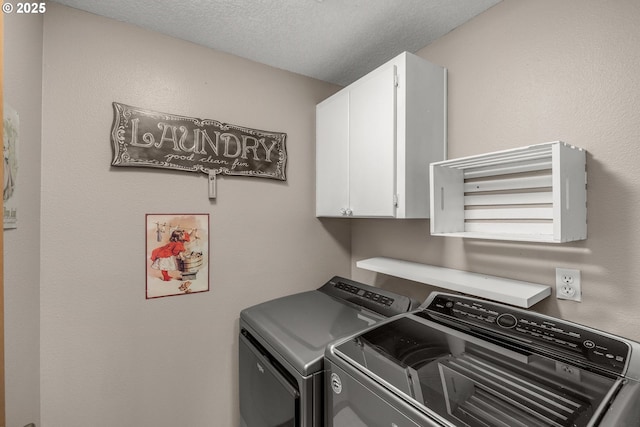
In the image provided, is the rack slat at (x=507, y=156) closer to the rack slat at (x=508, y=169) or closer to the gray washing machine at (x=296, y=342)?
the rack slat at (x=508, y=169)

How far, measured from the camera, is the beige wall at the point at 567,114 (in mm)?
1060

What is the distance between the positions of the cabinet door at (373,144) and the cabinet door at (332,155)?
0.19 ft

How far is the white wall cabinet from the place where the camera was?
1483 mm

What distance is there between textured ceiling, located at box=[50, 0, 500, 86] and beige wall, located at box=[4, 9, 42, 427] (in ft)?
1.48

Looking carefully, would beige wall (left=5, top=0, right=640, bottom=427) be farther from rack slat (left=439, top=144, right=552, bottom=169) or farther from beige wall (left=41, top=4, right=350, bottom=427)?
rack slat (left=439, top=144, right=552, bottom=169)

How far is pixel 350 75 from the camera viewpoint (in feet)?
6.94

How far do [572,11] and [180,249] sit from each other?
218cm

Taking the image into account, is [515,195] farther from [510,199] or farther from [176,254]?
[176,254]

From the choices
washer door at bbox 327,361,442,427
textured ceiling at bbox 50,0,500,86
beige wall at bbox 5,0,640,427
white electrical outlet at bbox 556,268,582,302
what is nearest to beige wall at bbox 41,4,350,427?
beige wall at bbox 5,0,640,427

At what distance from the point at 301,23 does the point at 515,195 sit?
1.39 metres

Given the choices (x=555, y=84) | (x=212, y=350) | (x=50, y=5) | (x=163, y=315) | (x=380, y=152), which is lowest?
(x=212, y=350)

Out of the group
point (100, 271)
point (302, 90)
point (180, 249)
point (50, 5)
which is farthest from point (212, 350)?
point (50, 5)

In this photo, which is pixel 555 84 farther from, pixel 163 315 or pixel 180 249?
pixel 163 315

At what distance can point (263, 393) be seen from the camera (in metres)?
1.44
